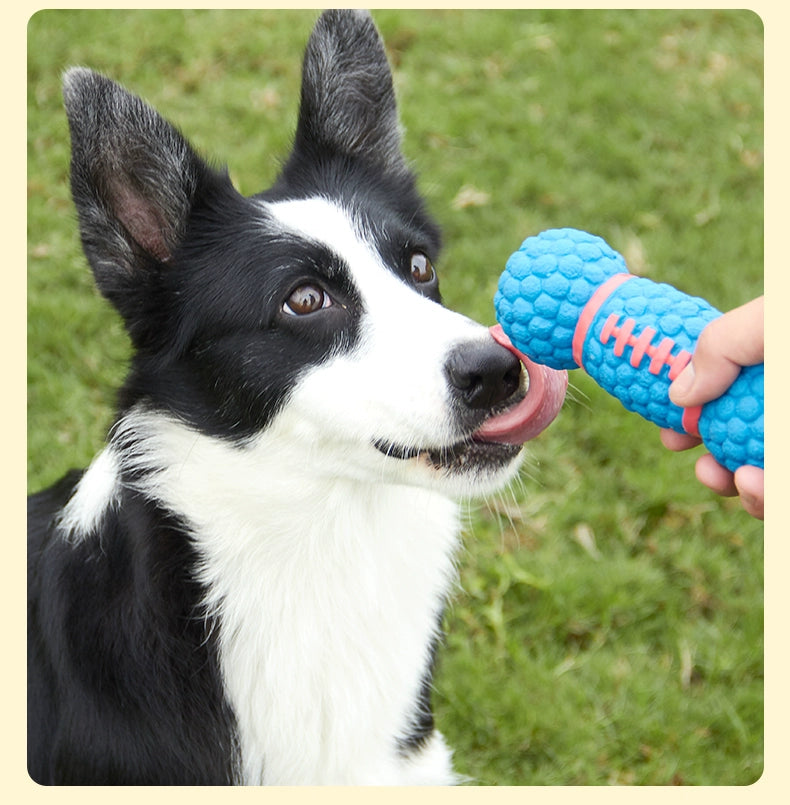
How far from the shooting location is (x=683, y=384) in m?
2.27

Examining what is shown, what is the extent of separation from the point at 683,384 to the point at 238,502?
1486mm

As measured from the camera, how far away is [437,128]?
6730 millimetres

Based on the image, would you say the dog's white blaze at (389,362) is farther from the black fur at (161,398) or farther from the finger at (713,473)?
the finger at (713,473)

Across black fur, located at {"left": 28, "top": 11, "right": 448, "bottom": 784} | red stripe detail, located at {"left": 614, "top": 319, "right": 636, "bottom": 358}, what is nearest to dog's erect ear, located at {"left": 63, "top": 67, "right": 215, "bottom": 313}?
black fur, located at {"left": 28, "top": 11, "right": 448, "bottom": 784}

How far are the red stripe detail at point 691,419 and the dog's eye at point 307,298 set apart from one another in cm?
114

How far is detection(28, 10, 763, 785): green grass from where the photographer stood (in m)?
4.19

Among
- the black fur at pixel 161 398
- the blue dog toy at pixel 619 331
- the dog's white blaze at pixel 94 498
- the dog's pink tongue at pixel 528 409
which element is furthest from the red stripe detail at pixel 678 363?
the dog's white blaze at pixel 94 498

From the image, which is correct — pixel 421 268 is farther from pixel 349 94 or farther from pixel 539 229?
pixel 539 229

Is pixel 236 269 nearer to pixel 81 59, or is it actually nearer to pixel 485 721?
pixel 485 721

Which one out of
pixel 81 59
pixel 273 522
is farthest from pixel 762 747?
pixel 81 59

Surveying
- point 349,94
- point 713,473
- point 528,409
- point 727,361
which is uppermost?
point 349,94

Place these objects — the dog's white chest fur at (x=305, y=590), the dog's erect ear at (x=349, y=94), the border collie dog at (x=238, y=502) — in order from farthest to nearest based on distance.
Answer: the dog's erect ear at (x=349, y=94) → the dog's white chest fur at (x=305, y=590) → the border collie dog at (x=238, y=502)

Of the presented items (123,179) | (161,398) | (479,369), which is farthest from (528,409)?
(123,179)

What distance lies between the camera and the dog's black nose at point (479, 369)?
2.53 metres
